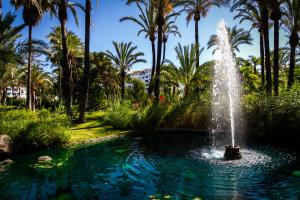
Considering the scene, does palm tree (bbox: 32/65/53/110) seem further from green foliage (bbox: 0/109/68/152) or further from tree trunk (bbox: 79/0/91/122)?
green foliage (bbox: 0/109/68/152)

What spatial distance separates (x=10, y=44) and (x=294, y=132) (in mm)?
15626

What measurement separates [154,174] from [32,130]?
7216 millimetres

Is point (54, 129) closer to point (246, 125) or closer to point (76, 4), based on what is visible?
point (246, 125)

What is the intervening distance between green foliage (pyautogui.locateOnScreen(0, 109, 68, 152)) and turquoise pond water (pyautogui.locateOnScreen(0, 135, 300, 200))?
36.6 inches

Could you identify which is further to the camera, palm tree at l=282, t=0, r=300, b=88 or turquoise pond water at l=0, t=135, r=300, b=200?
palm tree at l=282, t=0, r=300, b=88

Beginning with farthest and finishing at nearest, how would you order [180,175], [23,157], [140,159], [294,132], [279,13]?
[279,13] < [294,132] < [23,157] < [140,159] < [180,175]

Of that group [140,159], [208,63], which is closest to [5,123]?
[140,159]

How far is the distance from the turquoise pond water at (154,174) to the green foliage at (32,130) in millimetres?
929

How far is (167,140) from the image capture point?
663 inches

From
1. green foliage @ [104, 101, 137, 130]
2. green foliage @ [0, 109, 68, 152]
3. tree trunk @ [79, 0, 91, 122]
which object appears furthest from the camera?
tree trunk @ [79, 0, 91, 122]

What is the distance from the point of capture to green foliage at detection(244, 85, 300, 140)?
1566 cm

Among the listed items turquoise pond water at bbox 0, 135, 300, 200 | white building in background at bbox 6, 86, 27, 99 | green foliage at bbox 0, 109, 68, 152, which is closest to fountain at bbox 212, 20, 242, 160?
turquoise pond water at bbox 0, 135, 300, 200

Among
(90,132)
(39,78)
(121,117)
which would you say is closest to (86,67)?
(121,117)

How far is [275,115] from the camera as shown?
16.3 meters
